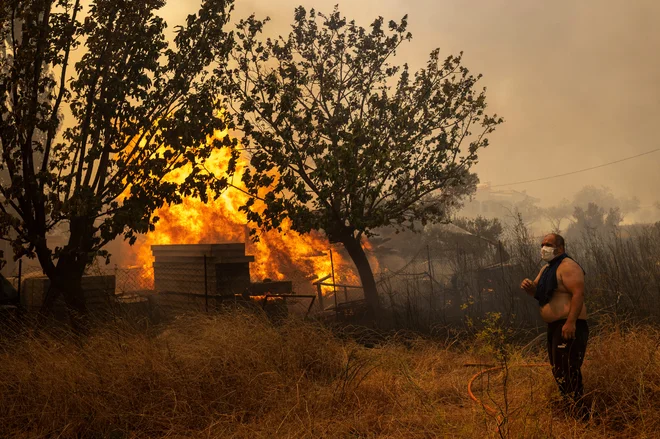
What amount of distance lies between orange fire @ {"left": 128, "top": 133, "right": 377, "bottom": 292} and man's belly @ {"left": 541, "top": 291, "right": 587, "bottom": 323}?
17446 mm

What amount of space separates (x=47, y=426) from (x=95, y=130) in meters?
4.52

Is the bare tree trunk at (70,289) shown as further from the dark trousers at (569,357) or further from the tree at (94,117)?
the dark trousers at (569,357)

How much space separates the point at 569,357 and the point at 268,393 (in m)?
3.40

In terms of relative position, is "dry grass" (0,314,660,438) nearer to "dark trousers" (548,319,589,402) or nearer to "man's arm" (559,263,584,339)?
"dark trousers" (548,319,589,402)

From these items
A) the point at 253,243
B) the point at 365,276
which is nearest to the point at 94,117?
the point at 365,276

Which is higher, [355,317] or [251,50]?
[251,50]

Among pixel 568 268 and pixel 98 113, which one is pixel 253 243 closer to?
pixel 98 113

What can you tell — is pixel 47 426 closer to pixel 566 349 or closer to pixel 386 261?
pixel 566 349

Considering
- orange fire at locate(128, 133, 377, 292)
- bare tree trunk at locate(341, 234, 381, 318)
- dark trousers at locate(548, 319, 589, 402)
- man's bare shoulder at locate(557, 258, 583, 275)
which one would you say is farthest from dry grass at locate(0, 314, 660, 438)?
orange fire at locate(128, 133, 377, 292)

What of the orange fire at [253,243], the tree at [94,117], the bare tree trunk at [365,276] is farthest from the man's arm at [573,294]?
the orange fire at [253,243]

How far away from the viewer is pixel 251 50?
1321 cm

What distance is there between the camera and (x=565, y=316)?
17.1 ft

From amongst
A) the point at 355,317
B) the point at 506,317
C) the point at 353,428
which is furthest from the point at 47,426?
the point at 506,317

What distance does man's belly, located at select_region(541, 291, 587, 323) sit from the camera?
5215 mm
